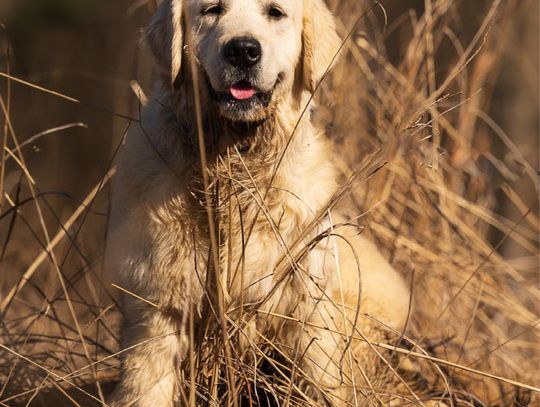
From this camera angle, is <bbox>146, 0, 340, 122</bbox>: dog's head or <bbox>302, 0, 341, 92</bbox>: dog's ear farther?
<bbox>302, 0, 341, 92</bbox>: dog's ear

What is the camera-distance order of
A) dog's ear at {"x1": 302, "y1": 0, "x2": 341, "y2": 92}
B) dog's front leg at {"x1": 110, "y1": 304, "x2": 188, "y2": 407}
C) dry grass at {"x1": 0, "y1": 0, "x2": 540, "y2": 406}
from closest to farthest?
dog's front leg at {"x1": 110, "y1": 304, "x2": 188, "y2": 407}
dog's ear at {"x1": 302, "y1": 0, "x2": 341, "y2": 92}
dry grass at {"x1": 0, "y1": 0, "x2": 540, "y2": 406}

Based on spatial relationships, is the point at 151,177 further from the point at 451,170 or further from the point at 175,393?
the point at 451,170

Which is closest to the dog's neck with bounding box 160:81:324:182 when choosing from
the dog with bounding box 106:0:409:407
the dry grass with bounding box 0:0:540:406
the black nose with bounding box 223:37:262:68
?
the dog with bounding box 106:0:409:407

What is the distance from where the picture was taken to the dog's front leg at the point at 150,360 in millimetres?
3230

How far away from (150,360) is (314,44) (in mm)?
1323

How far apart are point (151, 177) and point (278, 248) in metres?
0.52

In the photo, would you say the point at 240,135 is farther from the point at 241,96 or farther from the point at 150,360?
the point at 150,360

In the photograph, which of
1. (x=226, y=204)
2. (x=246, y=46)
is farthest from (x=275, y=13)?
(x=226, y=204)

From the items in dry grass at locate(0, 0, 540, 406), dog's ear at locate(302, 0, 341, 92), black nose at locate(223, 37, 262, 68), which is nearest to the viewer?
black nose at locate(223, 37, 262, 68)

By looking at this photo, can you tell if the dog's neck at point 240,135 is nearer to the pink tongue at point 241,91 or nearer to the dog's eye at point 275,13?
the pink tongue at point 241,91

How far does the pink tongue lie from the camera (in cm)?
316

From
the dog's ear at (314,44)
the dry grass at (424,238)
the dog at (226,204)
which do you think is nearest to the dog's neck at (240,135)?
the dog at (226,204)

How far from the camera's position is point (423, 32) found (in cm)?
475

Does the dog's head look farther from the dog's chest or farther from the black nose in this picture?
Result: the dog's chest
